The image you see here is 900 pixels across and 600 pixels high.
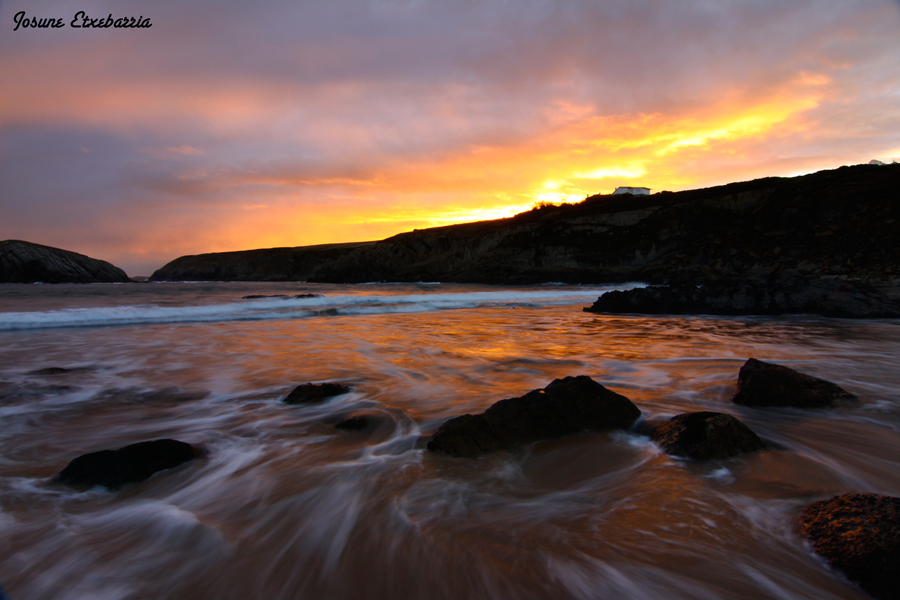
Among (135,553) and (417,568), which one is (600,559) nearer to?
(417,568)

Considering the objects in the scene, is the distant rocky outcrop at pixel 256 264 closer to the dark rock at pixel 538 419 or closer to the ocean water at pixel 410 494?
the ocean water at pixel 410 494

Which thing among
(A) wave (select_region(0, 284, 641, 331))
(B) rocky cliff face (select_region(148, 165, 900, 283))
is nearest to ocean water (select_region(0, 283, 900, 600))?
(A) wave (select_region(0, 284, 641, 331))

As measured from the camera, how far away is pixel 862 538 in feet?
4.78

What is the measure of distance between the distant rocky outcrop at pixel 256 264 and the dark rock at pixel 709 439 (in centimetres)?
6216

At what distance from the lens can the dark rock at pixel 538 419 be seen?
2.56 m

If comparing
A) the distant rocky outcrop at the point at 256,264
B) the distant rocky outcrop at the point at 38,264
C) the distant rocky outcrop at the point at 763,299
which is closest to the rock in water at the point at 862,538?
the distant rocky outcrop at the point at 763,299

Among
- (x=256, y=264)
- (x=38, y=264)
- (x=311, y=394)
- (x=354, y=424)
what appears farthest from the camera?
(x=256, y=264)

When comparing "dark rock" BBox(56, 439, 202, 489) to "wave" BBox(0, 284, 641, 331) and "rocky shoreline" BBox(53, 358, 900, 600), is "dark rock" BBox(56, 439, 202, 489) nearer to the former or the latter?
"rocky shoreline" BBox(53, 358, 900, 600)

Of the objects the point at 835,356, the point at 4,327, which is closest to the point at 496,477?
the point at 835,356

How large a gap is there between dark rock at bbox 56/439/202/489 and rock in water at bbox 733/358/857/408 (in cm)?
414

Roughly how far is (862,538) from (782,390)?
2.15 meters

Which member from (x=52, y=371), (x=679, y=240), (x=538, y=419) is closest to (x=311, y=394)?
(x=538, y=419)

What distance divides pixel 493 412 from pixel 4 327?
37.1 ft

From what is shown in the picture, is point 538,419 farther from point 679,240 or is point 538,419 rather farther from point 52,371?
point 679,240
